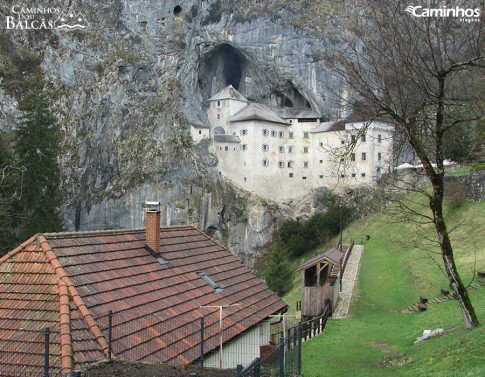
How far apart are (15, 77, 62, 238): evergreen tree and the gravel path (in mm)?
19600

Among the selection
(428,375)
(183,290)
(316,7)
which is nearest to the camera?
(428,375)

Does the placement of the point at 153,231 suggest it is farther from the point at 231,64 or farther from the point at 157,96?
the point at 231,64

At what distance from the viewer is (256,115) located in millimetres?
65000

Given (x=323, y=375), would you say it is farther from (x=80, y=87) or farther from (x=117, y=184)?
(x=80, y=87)

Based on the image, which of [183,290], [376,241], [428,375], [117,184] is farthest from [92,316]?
[117,184]

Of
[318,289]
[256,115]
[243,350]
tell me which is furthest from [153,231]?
[256,115]

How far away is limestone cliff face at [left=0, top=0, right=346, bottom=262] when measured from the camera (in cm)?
6262

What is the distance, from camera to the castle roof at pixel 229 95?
6675 centimetres

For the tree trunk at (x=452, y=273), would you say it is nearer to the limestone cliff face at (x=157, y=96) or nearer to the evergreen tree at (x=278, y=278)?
the evergreen tree at (x=278, y=278)

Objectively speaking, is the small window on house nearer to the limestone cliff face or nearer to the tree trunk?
the tree trunk

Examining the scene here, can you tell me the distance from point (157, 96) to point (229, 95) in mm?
9193

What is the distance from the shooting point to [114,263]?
1331cm

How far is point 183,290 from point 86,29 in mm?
58539

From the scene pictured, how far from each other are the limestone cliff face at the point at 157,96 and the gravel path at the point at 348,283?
94.4ft
